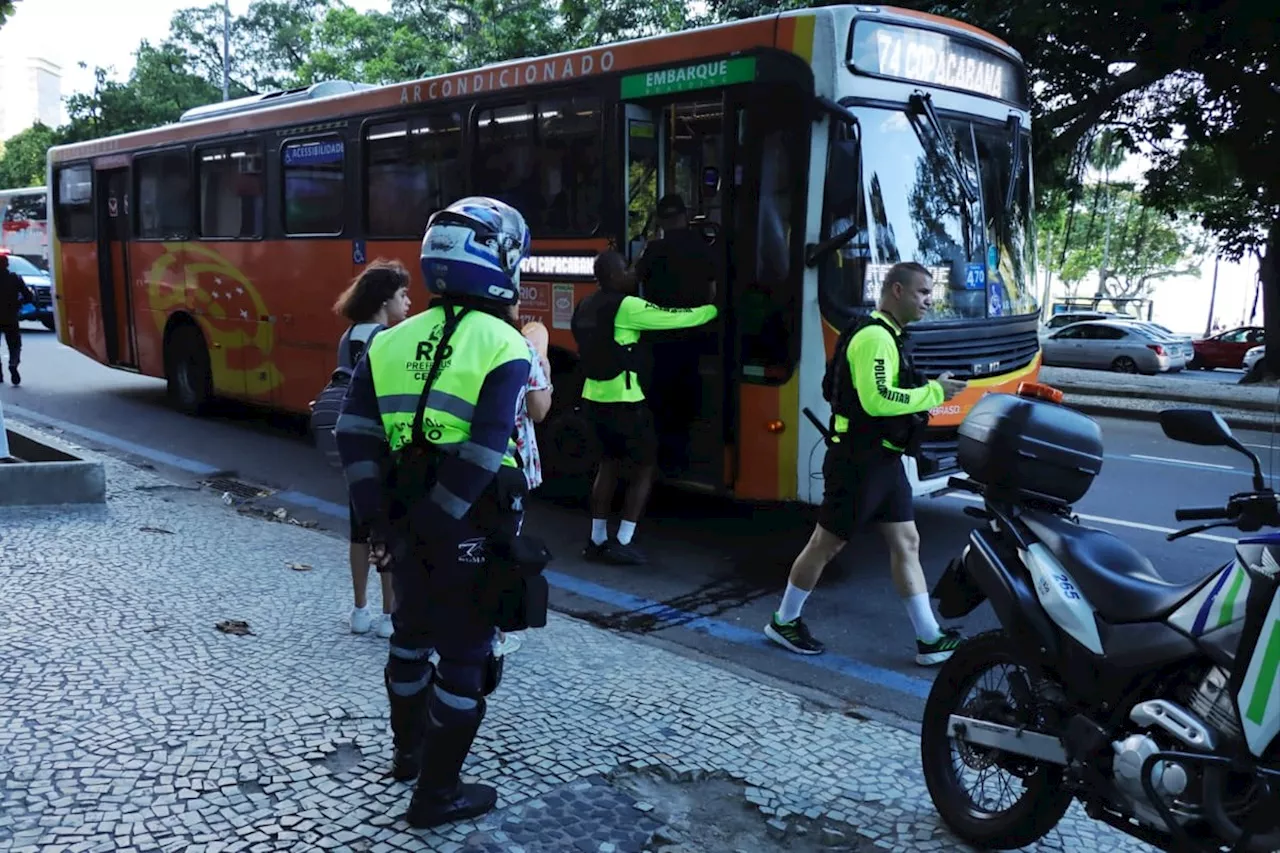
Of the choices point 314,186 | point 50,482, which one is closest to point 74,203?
point 314,186

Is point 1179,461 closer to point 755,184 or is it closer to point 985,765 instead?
point 755,184

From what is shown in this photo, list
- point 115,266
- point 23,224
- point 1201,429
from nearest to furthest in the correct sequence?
point 1201,429
point 115,266
point 23,224

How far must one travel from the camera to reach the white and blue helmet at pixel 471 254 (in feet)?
10.2

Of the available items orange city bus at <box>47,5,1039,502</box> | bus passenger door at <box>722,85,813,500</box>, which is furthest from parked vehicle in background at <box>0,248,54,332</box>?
bus passenger door at <box>722,85,813,500</box>

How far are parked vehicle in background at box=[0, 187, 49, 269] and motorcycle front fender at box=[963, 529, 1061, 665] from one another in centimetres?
3417

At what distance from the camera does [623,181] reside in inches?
284

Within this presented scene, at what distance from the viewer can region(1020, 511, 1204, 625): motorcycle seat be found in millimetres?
2828

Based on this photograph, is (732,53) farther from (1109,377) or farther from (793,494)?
(1109,377)

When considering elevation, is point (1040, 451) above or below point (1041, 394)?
below

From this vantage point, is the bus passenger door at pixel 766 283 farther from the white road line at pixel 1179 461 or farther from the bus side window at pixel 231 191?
the white road line at pixel 1179 461

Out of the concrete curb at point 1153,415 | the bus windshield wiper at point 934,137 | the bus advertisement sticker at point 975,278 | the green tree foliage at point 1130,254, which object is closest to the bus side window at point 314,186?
the bus windshield wiper at point 934,137

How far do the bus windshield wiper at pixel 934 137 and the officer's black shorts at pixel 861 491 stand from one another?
2.55m

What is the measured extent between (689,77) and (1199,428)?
15.7ft

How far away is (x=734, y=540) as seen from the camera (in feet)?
23.8
